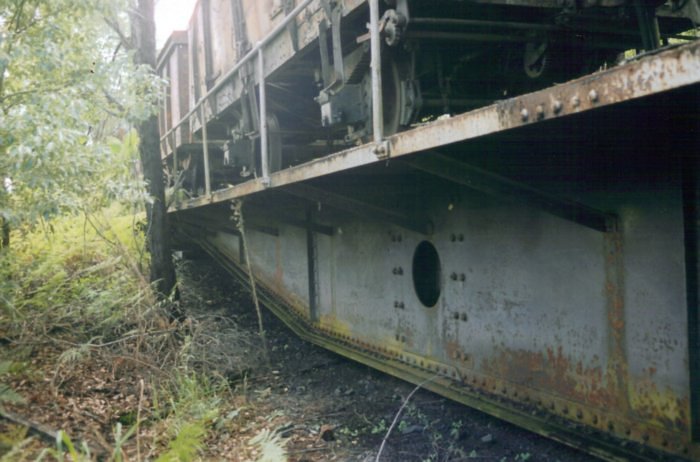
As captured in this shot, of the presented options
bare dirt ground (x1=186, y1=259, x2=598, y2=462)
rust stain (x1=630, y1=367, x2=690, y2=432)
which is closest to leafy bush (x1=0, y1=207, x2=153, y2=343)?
bare dirt ground (x1=186, y1=259, x2=598, y2=462)

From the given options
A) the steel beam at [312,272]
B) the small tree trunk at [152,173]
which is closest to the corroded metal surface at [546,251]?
the steel beam at [312,272]

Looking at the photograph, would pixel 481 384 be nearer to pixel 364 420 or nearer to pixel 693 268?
pixel 364 420

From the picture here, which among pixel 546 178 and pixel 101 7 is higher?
pixel 101 7

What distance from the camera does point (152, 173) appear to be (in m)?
8.12

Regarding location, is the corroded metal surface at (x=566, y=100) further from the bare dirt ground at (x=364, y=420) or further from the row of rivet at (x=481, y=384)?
the bare dirt ground at (x=364, y=420)

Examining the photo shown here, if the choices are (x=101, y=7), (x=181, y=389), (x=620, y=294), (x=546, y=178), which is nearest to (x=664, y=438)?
(x=620, y=294)

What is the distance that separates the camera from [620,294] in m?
3.46

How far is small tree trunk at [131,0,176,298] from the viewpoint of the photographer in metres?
7.96

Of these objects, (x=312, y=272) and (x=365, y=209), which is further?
(x=312, y=272)

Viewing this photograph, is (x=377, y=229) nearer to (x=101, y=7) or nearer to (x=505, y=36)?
(x=505, y=36)

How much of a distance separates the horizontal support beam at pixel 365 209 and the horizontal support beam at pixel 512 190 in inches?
54.4

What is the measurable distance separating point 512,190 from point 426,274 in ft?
6.64

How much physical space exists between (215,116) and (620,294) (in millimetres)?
6448

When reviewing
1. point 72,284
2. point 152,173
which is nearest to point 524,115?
point 152,173
